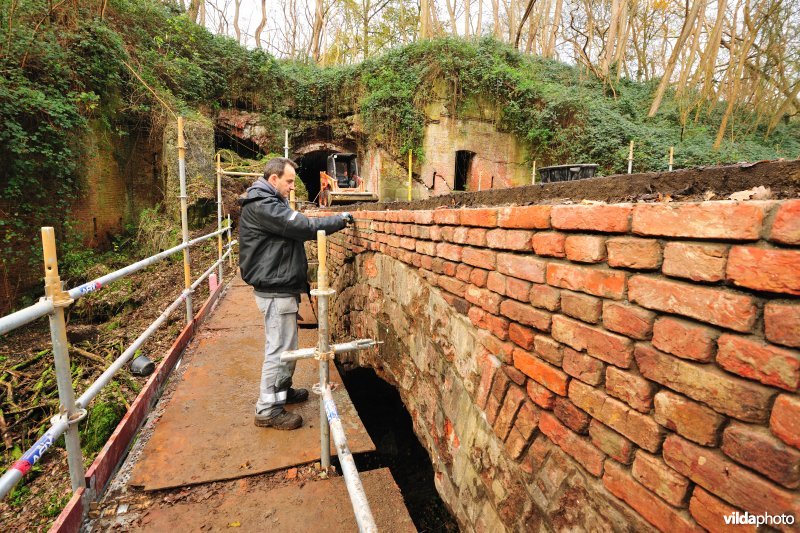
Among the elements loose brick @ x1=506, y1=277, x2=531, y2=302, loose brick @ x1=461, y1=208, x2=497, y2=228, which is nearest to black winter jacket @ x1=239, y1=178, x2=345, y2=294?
loose brick @ x1=461, y1=208, x2=497, y2=228

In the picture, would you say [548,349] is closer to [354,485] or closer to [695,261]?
[695,261]

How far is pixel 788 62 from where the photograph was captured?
548 inches

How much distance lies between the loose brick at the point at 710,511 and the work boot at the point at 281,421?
2.15m

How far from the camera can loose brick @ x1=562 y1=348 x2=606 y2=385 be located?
118 cm

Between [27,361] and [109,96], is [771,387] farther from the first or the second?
[109,96]

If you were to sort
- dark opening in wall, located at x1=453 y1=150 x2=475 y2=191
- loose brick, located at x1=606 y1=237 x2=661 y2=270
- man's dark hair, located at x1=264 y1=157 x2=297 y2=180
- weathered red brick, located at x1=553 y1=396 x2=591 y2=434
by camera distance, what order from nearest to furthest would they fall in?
loose brick, located at x1=606 y1=237 x2=661 y2=270, weathered red brick, located at x1=553 y1=396 x2=591 y2=434, man's dark hair, located at x1=264 y1=157 x2=297 y2=180, dark opening in wall, located at x1=453 y1=150 x2=475 y2=191

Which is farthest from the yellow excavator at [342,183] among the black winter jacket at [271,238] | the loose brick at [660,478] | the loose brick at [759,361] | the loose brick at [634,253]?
the loose brick at [759,361]

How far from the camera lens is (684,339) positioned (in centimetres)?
93

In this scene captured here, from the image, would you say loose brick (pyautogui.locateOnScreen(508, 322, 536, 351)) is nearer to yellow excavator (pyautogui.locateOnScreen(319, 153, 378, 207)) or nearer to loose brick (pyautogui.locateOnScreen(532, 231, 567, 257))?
loose brick (pyautogui.locateOnScreen(532, 231, 567, 257))

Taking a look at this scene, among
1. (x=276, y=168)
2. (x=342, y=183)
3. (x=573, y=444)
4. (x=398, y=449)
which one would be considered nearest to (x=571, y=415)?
(x=573, y=444)

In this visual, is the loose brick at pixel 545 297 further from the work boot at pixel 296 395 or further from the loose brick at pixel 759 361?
the work boot at pixel 296 395

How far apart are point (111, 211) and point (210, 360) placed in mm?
9026

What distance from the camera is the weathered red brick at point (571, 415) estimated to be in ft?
4.07

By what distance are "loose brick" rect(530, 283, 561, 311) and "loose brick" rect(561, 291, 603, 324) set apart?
3 centimetres
